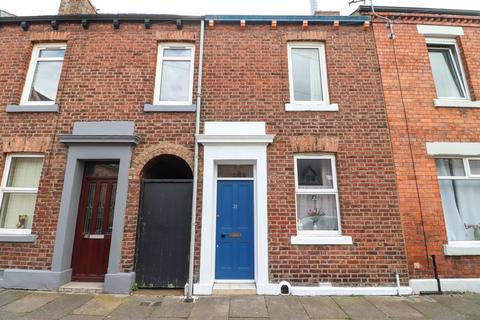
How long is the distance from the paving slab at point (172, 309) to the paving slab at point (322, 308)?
7.27 feet

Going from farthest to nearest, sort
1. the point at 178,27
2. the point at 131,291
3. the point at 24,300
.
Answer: the point at 178,27, the point at 131,291, the point at 24,300

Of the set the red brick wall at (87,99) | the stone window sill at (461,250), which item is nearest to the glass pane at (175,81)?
the red brick wall at (87,99)

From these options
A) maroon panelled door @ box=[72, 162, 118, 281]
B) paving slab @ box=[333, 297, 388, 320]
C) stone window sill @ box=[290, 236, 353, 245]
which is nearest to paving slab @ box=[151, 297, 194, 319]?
maroon panelled door @ box=[72, 162, 118, 281]

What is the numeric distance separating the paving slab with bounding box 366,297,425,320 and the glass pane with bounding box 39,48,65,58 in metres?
9.85

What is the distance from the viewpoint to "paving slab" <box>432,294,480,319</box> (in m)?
4.59

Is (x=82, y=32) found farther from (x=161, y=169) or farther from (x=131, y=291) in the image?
(x=131, y=291)

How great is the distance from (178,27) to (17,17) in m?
4.47

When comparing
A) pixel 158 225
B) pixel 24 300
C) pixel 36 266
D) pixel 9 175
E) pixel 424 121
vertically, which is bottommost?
pixel 24 300

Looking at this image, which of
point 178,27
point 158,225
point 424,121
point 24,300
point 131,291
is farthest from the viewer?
point 178,27

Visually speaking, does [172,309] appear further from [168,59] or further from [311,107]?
[168,59]

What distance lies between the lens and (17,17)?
699 cm

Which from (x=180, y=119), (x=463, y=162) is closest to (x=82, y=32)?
(x=180, y=119)

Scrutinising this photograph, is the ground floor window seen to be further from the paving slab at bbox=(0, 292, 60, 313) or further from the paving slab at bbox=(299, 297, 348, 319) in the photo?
the paving slab at bbox=(0, 292, 60, 313)

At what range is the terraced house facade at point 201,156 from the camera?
18.7ft
